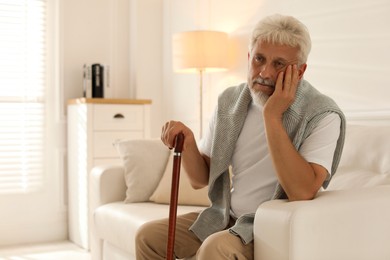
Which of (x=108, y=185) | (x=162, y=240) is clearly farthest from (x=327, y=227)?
(x=108, y=185)

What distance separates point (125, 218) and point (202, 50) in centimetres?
144

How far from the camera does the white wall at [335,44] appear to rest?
120 inches

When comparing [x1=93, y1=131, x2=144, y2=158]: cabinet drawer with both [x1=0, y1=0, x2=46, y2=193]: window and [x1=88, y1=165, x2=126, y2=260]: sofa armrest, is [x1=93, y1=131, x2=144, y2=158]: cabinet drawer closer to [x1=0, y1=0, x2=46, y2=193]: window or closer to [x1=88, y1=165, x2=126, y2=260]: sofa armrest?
[x1=0, y1=0, x2=46, y2=193]: window

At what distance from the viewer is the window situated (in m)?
4.54

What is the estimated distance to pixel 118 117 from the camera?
14.7 ft

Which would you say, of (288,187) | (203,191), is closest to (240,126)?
(288,187)

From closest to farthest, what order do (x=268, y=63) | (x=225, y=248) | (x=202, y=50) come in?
(x=225, y=248), (x=268, y=63), (x=202, y=50)

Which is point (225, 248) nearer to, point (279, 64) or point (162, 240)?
point (162, 240)

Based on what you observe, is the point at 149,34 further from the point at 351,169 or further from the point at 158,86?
the point at 351,169

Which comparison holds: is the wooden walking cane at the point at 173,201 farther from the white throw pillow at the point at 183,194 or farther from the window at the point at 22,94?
the window at the point at 22,94

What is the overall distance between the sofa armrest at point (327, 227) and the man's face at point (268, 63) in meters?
0.40

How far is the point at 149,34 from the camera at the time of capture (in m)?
4.96

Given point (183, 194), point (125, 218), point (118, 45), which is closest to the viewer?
point (125, 218)

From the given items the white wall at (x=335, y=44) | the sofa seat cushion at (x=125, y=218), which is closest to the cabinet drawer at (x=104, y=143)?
the white wall at (x=335, y=44)
